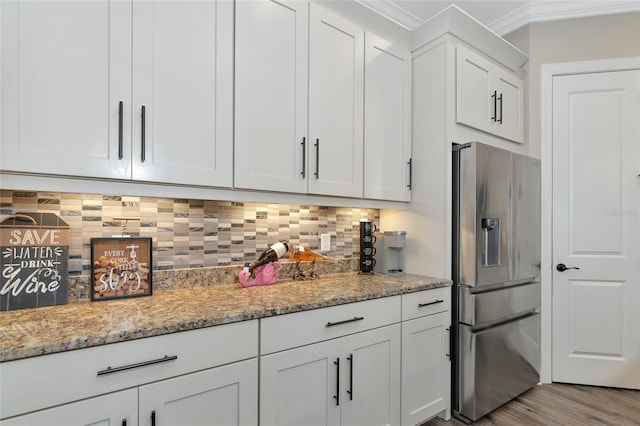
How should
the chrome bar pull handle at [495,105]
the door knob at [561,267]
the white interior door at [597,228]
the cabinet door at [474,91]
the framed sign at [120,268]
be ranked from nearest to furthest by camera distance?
the framed sign at [120,268] < the cabinet door at [474,91] < the chrome bar pull handle at [495,105] < the white interior door at [597,228] < the door knob at [561,267]

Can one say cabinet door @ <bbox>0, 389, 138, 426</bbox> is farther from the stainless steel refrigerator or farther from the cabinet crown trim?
the cabinet crown trim

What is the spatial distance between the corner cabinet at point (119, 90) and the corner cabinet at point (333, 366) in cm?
78

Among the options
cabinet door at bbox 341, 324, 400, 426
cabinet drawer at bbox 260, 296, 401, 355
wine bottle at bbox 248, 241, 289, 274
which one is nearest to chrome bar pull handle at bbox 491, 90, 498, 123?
cabinet drawer at bbox 260, 296, 401, 355

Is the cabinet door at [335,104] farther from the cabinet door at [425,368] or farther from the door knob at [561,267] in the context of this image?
the door knob at [561,267]

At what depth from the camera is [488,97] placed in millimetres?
2414

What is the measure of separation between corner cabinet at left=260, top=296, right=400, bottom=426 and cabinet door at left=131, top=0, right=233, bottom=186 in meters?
0.78

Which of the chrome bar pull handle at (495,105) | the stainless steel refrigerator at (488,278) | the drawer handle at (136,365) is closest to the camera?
the drawer handle at (136,365)

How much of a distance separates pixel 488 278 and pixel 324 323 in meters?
1.19

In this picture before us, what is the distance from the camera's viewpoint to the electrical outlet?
2352mm

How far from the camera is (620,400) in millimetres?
2404

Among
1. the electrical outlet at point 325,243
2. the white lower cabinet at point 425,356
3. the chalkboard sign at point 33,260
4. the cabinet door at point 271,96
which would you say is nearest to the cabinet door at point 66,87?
the chalkboard sign at point 33,260

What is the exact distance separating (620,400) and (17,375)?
3.37m

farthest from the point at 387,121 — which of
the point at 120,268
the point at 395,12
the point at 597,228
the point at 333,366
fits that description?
the point at 597,228

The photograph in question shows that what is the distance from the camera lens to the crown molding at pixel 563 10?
8.39 ft
